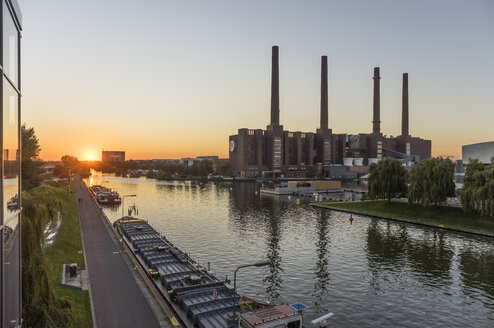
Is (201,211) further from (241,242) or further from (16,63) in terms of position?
(16,63)

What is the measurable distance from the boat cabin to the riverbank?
5436cm

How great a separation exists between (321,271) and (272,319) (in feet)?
70.4

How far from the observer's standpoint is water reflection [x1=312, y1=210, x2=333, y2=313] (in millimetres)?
32250

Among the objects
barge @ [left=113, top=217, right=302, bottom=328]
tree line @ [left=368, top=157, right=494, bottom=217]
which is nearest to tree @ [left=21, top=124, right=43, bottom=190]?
barge @ [left=113, top=217, right=302, bottom=328]

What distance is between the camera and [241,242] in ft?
180

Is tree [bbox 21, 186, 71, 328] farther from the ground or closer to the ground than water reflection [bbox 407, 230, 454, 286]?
farther from the ground

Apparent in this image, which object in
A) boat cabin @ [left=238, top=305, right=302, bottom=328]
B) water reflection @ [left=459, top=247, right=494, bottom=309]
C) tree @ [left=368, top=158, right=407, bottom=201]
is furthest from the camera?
tree @ [left=368, top=158, right=407, bottom=201]

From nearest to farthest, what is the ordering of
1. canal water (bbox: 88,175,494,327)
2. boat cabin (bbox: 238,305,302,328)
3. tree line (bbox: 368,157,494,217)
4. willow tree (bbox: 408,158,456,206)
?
boat cabin (bbox: 238,305,302,328)
canal water (bbox: 88,175,494,327)
tree line (bbox: 368,157,494,217)
willow tree (bbox: 408,158,456,206)

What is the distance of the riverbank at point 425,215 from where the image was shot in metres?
63.4

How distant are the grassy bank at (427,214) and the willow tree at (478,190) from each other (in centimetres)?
209

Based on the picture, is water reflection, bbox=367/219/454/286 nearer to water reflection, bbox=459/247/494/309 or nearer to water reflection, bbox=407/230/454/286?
water reflection, bbox=407/230/454/286

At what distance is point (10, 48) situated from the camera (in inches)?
342

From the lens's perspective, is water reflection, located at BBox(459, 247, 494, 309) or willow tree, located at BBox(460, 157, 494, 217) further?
willow tree, located at BBox(460, 157, 494, 217)

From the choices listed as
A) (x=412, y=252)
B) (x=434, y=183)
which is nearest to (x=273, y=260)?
(x=412, y=252)
